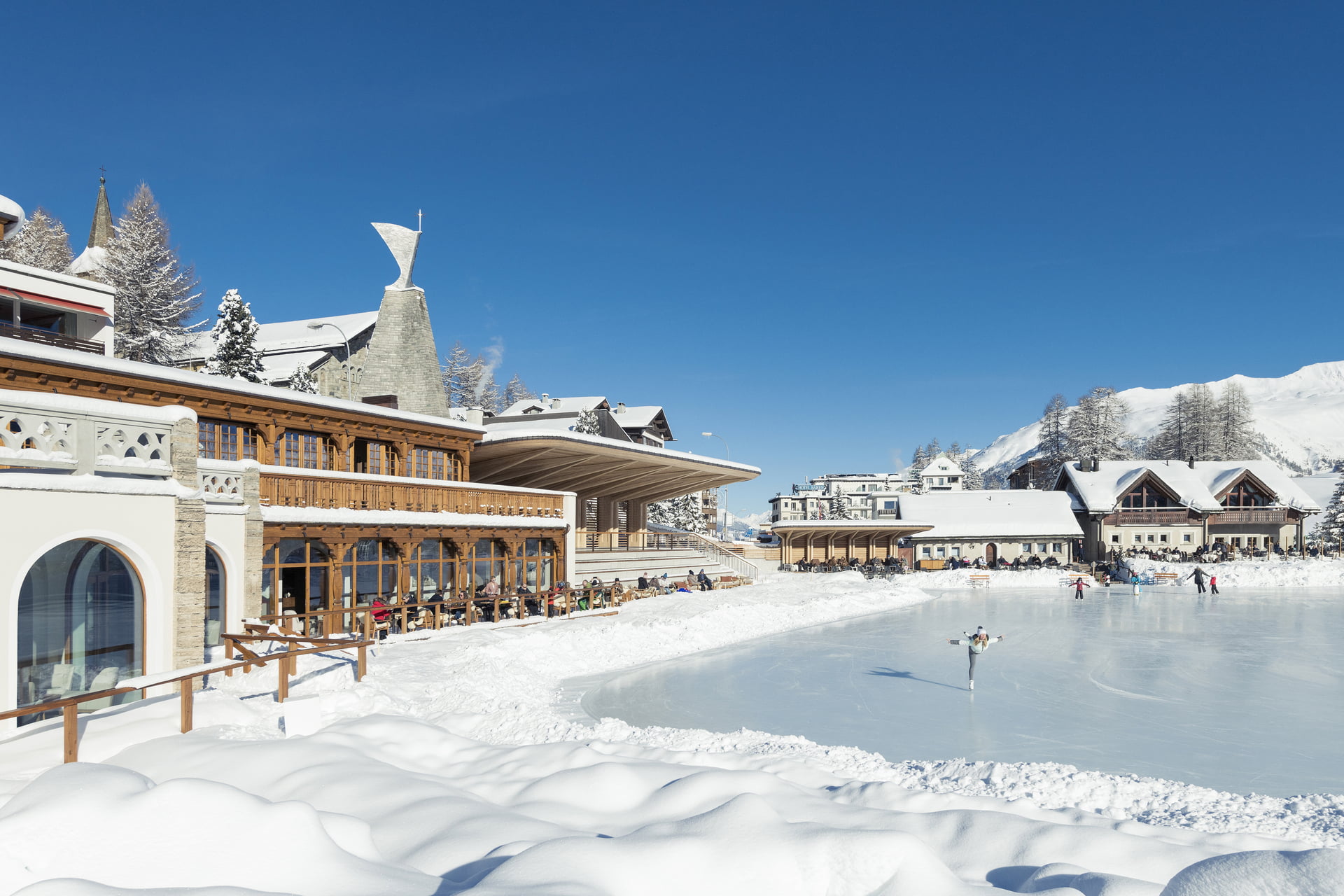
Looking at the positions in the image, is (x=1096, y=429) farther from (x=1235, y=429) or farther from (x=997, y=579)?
(x=997, y=579)

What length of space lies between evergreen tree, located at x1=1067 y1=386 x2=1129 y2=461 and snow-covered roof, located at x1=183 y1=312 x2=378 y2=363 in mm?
69468

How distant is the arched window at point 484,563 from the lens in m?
23.9

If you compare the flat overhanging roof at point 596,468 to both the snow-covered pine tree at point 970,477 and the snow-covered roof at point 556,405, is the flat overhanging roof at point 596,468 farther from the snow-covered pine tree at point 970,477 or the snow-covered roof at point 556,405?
the snow-covered pine tree at point 970,477

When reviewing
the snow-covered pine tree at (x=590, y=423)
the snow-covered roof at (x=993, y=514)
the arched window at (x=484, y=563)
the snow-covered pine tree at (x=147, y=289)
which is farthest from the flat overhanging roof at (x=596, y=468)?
the snow-covered pine tree at (x=147, y=289)

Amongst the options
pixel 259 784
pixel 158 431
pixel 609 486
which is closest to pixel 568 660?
pixel 158 431

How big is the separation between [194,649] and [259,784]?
3.83 m

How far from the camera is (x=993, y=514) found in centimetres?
5684

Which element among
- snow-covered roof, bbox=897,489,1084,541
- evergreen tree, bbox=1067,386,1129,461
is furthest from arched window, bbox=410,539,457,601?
evergreen tree, bbox=1067,386,1129,461

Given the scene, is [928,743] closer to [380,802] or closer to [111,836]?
[380,802]

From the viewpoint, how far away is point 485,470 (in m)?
31.4

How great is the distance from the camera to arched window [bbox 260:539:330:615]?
18.5 meters

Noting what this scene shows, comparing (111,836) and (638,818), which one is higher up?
(111,836)

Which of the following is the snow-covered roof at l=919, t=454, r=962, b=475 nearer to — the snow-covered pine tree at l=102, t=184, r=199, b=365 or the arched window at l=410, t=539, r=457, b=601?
the snow-covered pine tree at l=102, t=184, r=199, b=365

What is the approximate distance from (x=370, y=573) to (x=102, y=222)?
54711 millimetres
